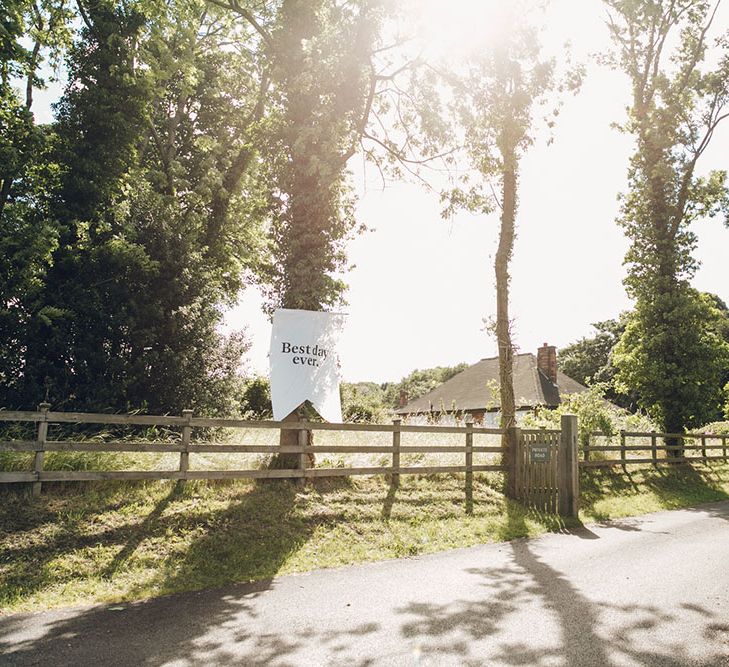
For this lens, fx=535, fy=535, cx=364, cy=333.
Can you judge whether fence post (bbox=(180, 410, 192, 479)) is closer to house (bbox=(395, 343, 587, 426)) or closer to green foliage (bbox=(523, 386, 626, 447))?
green foliage (bbox=(523, 386, 626, 447))

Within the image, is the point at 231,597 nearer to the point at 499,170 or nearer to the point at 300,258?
the point at 300,258

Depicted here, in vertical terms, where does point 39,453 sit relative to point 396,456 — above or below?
above

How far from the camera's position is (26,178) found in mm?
12984

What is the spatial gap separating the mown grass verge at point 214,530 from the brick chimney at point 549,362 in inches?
1062

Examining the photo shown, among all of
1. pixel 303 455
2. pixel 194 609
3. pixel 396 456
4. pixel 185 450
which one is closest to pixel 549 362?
pixel 396 456

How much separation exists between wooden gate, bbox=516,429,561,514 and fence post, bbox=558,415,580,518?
4.0 inches

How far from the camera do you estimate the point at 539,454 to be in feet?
37.9

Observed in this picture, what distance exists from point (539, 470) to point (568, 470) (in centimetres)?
66

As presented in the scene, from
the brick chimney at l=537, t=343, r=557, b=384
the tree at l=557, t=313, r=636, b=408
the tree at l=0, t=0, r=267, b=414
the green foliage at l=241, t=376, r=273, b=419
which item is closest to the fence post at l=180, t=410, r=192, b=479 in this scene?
the tree at l=0, t=0, r=267, b=414

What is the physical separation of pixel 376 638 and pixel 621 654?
197 cm

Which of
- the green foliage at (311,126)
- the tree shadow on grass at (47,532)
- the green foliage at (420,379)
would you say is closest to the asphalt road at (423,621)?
the tree shadow on grass at (47,532)

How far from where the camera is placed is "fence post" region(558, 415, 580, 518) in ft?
36.1

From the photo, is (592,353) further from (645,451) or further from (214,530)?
(214,530)

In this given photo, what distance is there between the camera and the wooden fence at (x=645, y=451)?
1459 cm
